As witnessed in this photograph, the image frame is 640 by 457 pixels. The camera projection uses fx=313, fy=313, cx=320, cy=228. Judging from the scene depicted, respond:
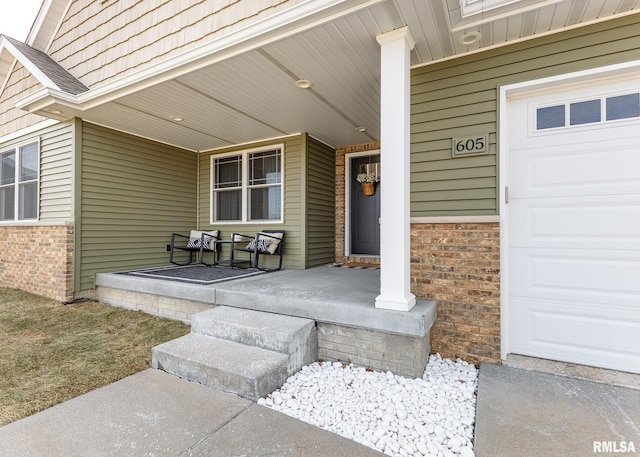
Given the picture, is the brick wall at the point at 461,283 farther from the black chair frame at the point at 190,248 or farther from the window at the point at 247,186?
the black chair frame at the point at 190,248

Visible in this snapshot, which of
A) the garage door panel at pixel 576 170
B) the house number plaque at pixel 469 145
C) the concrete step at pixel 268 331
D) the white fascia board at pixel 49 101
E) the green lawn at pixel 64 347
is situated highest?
the white fascia board at pixel 49 101

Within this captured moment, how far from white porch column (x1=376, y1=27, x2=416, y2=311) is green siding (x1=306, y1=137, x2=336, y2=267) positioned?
113 inches

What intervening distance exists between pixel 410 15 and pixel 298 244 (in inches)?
145

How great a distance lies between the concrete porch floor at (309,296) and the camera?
7.98 feet

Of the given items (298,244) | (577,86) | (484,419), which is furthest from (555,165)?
(298,244)

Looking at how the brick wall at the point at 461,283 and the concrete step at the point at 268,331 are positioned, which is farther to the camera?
the brick wall at the point at 461,283

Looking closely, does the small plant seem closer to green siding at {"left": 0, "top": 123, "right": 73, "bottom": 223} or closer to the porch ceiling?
A: the porch ceiling

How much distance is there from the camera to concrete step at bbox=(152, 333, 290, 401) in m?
2.11

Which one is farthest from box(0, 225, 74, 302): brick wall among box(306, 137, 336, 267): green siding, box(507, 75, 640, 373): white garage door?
box(507, 75, 640, 373): white garage door

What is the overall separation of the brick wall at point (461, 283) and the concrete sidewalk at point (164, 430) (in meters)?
1.49

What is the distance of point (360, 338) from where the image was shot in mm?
2584

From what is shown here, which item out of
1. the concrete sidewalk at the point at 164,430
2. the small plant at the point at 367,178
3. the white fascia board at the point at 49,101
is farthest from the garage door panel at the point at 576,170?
the white fascia board at the point at 49,101

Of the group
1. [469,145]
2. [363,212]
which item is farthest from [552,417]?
[363,212]

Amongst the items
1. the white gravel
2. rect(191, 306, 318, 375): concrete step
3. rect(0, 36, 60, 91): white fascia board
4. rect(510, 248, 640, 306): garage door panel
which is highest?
rect(0, 36, 60, 91): white fascia board
